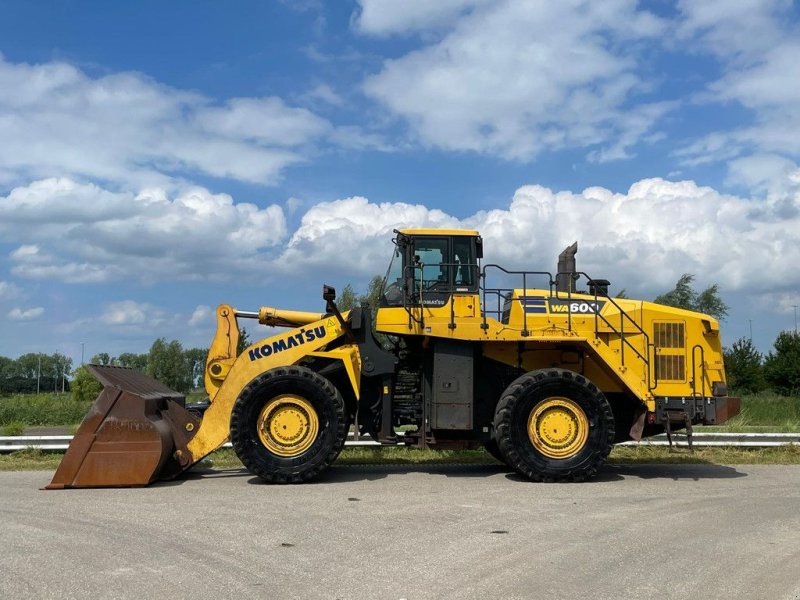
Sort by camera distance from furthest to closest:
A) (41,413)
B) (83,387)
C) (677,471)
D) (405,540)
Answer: (83,387) < (41,413) < (677,471) < (405,540)

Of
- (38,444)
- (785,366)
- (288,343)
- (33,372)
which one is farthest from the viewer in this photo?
(33,372)

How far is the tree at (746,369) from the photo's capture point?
58812mm

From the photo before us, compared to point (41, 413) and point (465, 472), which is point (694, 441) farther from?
point (41, 413)

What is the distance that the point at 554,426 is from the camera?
37.8 feet

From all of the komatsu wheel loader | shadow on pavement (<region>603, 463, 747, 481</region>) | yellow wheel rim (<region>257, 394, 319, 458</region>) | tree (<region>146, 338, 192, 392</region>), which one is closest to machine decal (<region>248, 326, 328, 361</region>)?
the komatsu wheel loader

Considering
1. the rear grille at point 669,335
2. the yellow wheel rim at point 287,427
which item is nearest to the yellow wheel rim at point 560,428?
the rear grille at point 669,335

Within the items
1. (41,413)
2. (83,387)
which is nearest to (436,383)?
(41,413)

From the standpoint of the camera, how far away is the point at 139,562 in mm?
6820

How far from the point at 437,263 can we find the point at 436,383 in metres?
1.87

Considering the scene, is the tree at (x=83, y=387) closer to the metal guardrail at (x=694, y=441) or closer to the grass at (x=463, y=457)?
the metal guardrail at (x=694, y=441)

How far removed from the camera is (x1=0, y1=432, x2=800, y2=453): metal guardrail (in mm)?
15258

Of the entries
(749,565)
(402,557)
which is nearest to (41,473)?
(402,557)

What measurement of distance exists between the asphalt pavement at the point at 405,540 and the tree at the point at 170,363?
51365 mm

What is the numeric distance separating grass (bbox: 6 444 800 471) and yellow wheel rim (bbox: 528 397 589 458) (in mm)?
2518
